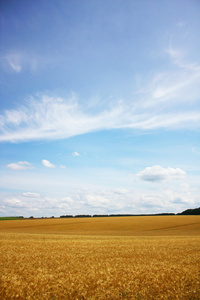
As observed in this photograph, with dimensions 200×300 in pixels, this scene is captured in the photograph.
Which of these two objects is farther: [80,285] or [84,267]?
[84,267]

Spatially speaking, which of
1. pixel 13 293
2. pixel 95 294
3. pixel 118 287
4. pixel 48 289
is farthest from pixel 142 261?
pixel 13 293

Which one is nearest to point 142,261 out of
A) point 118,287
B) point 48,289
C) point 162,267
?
point 162,267

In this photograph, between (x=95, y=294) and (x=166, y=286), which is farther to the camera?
(x=166, y=286)

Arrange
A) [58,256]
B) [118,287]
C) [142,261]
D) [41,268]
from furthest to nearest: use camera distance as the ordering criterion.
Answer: [58,256] < [142,261] < [41,268] < [118,287]

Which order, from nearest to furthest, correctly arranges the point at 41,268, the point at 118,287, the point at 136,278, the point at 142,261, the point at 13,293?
the point at 13,293
the point at 118,287
the point at 136,278
the point at 41,268
the point at 142,261

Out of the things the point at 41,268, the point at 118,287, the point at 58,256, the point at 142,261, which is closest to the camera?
the point at 118,287

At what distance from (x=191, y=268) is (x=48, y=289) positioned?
809 centimetres

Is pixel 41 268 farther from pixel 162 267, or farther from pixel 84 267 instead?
pixel 162 267

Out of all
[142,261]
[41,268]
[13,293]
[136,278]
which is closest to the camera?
[13,293]

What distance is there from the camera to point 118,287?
8398 mm

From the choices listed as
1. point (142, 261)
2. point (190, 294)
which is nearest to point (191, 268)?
point (142, 261)

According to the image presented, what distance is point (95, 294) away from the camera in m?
7.78

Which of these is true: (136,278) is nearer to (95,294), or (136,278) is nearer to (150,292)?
(150,292)

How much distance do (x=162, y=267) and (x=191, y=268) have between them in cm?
161
